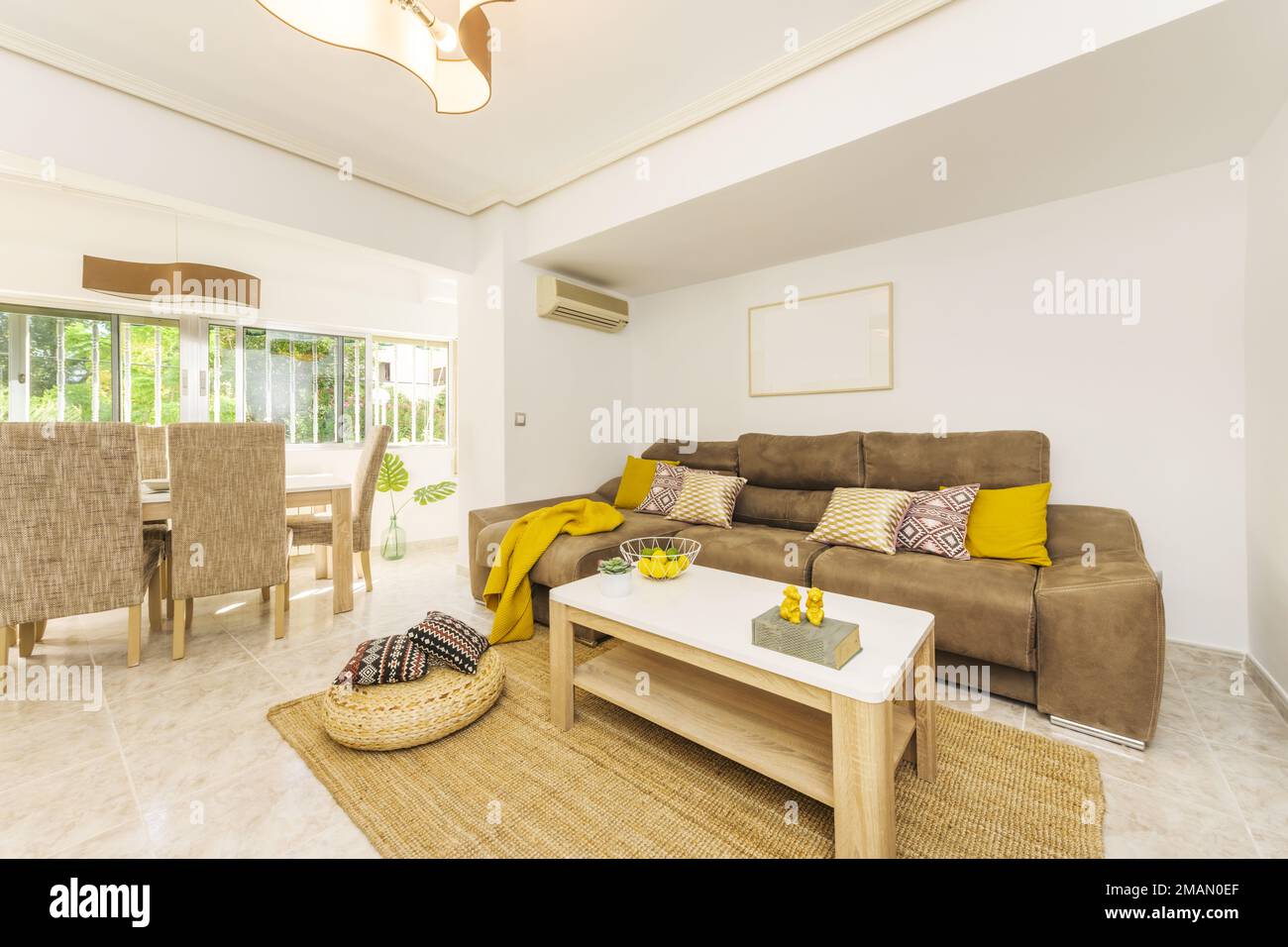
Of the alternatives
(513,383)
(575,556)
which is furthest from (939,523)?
(513,383)

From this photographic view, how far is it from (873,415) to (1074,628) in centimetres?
175

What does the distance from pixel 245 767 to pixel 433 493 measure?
2.93 m

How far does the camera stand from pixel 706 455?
11.8 feet

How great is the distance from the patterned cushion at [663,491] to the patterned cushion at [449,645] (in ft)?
5.43

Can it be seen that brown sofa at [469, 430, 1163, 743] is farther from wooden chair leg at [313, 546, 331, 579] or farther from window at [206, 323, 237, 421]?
window at [206, 323, 237, 421]

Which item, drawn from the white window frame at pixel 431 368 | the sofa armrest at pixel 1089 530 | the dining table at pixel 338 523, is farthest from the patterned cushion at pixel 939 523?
the white window frame at pixel 431 368

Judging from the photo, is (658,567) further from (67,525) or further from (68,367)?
(68,367)

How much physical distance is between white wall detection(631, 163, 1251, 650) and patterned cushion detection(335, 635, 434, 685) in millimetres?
2782

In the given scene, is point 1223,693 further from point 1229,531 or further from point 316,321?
point 316,321

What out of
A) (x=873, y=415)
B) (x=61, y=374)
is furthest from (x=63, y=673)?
(x=873, y=415)

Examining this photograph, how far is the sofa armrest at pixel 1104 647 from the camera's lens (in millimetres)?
1566

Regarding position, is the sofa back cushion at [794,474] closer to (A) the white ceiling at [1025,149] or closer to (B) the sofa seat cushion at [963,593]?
(B) the sofa seat cushion at [963,593]

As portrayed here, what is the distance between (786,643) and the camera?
125cm
